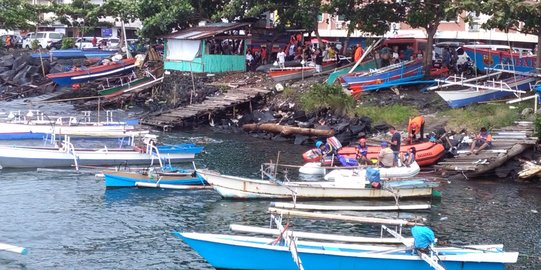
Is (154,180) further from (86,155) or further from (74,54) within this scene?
(74,54)

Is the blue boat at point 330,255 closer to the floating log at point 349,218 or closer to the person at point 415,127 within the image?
the floating log at point 349,218

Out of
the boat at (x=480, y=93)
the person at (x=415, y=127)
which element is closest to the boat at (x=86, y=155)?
the person at (x=415, y=127)

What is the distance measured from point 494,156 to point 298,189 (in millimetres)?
10260

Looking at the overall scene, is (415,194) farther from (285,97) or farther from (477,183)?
(285,97)

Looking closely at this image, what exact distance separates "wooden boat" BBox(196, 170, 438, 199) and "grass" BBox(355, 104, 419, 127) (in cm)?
1292

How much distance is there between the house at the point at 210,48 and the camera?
53062mm

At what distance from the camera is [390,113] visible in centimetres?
4266

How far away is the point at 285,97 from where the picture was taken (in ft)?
156

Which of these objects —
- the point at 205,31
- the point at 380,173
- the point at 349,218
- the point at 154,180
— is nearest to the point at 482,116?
the point at 380,173

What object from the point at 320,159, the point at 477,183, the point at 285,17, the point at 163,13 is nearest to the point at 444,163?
the point at 477,183

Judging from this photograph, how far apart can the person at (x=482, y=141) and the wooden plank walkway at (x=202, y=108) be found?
16.4 metres

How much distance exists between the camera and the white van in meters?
75.8

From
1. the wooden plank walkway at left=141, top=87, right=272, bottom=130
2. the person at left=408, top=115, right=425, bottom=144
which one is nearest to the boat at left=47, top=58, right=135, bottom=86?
the wooden plank walkway at left=141, top=87, right=272, bottom=130

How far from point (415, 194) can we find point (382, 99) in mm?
16540
